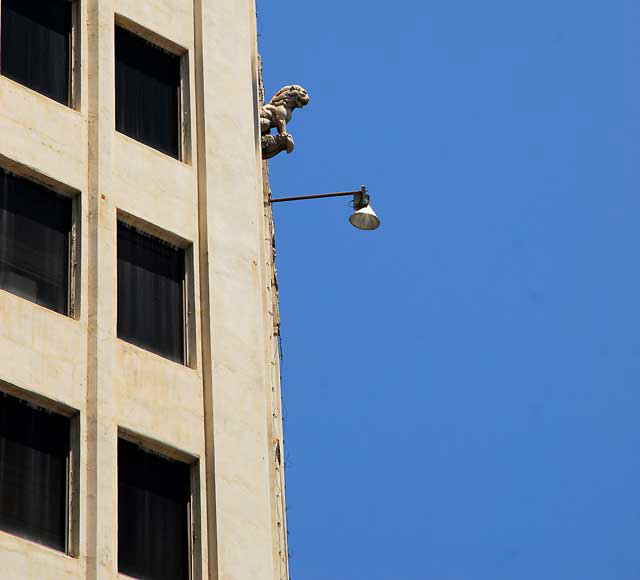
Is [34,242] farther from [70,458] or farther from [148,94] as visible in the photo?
[148,94]

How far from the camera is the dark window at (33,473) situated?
125 ft

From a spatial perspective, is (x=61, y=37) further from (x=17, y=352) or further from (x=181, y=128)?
(x=17, y=352)

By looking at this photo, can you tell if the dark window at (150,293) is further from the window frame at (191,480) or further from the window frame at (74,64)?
the window frame at (74,64)

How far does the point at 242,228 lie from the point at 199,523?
6236mm

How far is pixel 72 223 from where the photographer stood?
1633 inches

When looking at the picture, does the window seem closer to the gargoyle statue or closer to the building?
the building

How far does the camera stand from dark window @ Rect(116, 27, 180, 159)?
43.7 m

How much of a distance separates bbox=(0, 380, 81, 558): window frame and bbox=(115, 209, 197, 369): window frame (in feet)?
7.84

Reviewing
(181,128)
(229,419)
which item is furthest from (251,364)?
(181,128)

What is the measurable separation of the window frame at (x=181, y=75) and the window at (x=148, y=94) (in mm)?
25

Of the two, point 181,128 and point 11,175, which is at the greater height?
point 181,128

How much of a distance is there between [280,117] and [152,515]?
13.1 meters

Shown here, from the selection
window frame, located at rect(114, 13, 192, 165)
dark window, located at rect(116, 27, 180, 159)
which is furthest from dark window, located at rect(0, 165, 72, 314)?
window frame, located at rect(114, 13, 192, 165)

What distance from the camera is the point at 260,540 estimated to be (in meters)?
40.8
